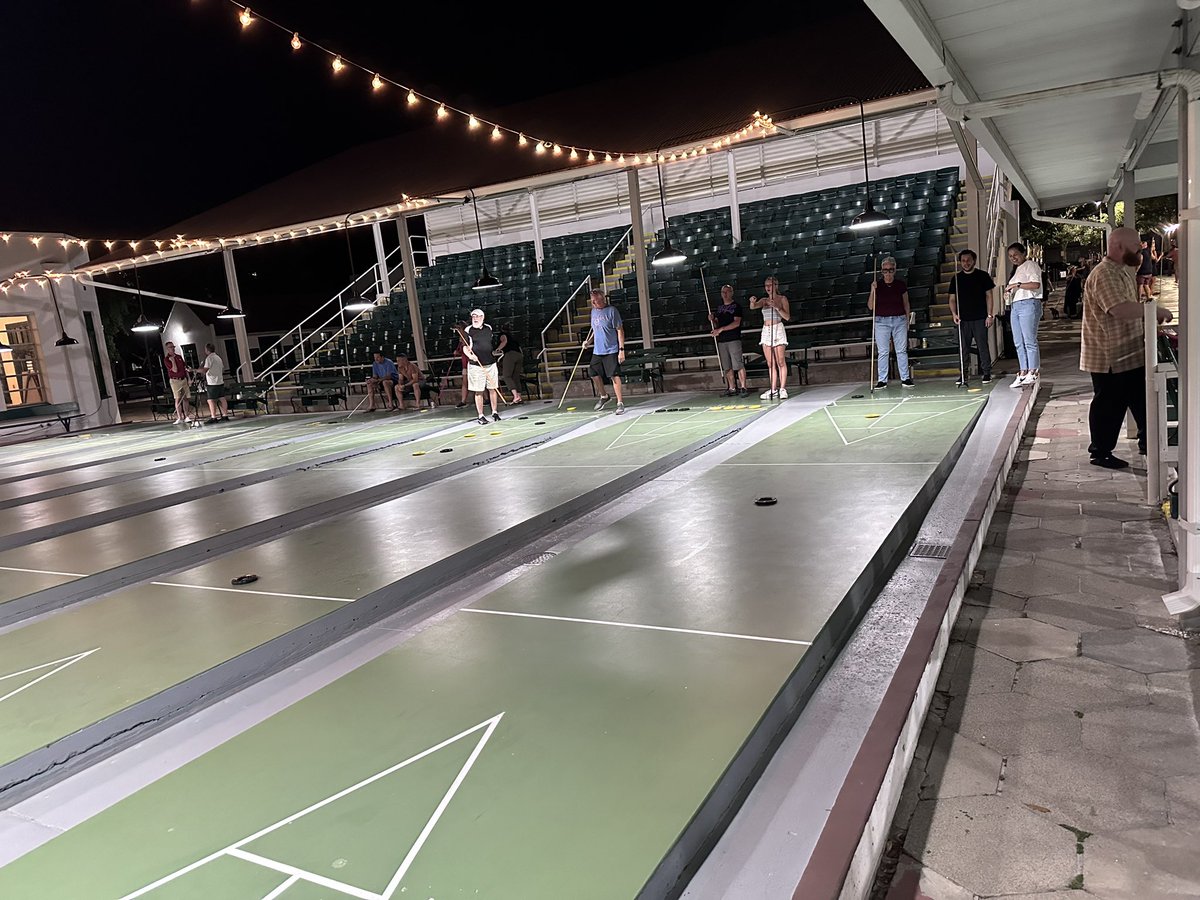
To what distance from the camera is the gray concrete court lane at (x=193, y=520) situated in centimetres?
528

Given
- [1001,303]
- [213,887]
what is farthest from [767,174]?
[213,887]

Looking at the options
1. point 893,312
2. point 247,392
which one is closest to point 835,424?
point 893,312

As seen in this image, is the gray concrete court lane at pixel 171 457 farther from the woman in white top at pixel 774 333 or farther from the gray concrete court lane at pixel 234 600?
the woman in white top at pixel 774 333

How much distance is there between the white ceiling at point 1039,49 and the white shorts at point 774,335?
3184mm

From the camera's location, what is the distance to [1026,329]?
846cm

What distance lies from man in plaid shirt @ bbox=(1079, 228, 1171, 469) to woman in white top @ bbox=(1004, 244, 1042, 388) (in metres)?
3.10

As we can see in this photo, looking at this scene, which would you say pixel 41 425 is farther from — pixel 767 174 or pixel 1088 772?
pixel 1088 772

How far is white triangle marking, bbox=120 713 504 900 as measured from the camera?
6.37ft

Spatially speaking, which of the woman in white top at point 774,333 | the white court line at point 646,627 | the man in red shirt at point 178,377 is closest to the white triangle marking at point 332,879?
the white court line at point 646,627

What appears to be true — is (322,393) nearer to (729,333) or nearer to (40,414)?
(40,414)

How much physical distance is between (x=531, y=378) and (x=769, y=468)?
27.1ft

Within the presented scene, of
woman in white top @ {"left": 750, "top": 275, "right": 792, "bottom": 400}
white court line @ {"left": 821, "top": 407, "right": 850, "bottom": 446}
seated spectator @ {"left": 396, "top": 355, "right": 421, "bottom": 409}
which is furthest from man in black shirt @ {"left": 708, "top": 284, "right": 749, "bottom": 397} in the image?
seated spectator @ {"left": 396, "top": 355, "right": 421, "bottom": 409}

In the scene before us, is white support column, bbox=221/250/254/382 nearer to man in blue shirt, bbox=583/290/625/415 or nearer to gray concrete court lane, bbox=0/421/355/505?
gray concrete court lane, bbox=0/421/355/505

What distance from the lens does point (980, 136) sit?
24.3ft
